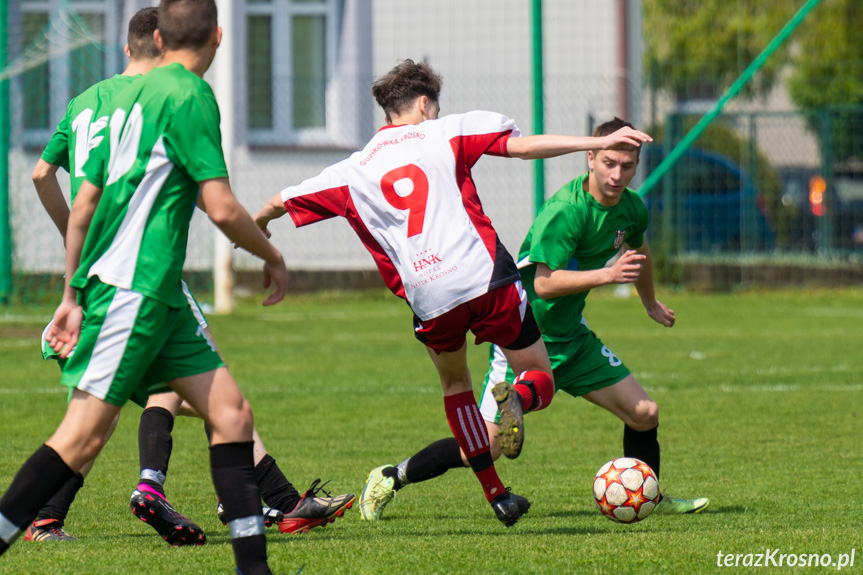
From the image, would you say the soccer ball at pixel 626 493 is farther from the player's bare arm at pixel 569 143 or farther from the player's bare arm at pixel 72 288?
the player's bare arm at pixel 72 288

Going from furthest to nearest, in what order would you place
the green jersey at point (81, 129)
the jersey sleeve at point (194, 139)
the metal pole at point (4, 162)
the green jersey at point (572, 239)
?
the metal pole at point (4, 162) → the green jersey at point (572, 239) → the green jersey at point (81, 129) → the jersey sleeve at point (194, 139)

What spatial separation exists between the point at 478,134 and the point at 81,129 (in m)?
1.45

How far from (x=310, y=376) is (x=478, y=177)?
7.76 meters

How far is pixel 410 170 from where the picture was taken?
15.1 ft

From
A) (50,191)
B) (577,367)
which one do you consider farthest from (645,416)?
(50,191)

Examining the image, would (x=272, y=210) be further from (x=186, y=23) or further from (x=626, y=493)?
(x=626, y=493)

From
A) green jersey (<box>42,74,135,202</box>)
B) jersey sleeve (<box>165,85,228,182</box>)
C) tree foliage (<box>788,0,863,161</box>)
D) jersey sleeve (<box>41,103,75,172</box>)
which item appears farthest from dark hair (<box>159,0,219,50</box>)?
tree foliage (<box>788,0,863,161</box>)

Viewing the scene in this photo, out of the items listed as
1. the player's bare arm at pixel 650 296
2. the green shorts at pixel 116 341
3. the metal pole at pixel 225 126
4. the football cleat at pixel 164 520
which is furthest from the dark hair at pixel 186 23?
the metal pole at pixel 225 126

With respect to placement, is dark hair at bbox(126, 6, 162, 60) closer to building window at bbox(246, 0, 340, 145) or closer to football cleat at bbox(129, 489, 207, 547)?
football cleat at bbox(129, 489, 207, 547)

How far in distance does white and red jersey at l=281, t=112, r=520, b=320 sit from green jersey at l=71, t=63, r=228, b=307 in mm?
1160

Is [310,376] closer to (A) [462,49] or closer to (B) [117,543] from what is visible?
(B) [117,543]

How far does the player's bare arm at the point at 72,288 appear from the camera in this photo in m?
3.60

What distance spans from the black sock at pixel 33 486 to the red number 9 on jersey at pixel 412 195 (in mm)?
1648

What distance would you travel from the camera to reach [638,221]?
17.9 feet
